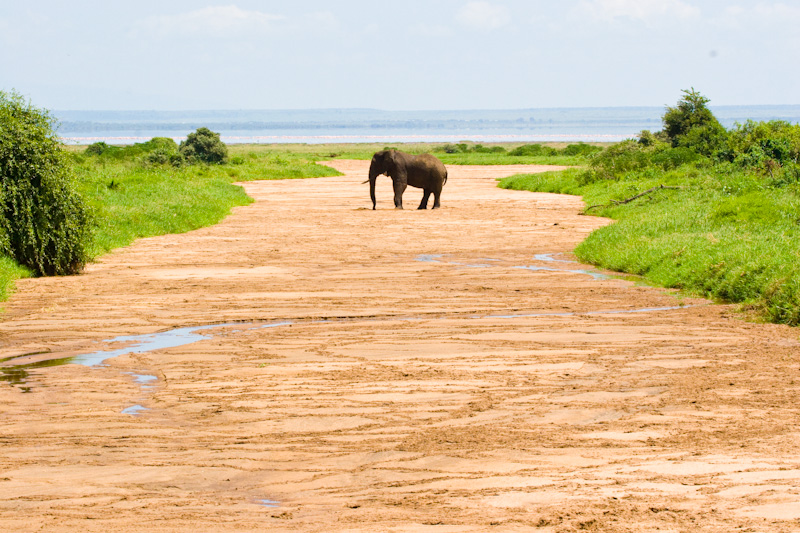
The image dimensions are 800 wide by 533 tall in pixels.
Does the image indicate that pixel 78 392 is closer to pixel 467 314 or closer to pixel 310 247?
pixel 467 314

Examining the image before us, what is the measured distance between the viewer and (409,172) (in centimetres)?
3000

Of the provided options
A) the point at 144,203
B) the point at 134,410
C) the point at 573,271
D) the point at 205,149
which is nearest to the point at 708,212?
the point at 573,271

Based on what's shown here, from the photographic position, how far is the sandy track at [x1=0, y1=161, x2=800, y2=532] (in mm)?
5484

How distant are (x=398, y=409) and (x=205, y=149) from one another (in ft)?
A: 150

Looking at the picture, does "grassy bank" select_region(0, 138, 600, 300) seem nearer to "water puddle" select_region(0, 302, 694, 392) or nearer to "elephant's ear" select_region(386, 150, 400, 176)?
"water puddle" select_region(0, 302, 694, 392)

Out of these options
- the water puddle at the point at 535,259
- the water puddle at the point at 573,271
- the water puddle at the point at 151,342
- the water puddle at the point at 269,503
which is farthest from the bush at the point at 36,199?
the water puddle at the point at 269,503

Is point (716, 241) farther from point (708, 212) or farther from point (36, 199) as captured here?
point (36, 199)

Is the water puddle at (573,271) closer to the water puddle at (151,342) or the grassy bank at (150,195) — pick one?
the water puddle at (151,342)

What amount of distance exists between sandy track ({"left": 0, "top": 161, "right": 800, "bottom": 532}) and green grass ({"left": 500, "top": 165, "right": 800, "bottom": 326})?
567 millimetres

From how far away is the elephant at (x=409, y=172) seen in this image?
97.1 feet

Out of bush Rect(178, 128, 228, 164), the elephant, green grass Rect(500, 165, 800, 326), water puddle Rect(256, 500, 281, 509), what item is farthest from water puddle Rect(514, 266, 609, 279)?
bush Rect(178, 128, 228, 164)

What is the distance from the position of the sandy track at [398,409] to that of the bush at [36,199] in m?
0.69

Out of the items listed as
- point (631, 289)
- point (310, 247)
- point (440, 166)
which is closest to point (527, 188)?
point (440, 166)

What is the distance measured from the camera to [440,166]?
97.9 feet
